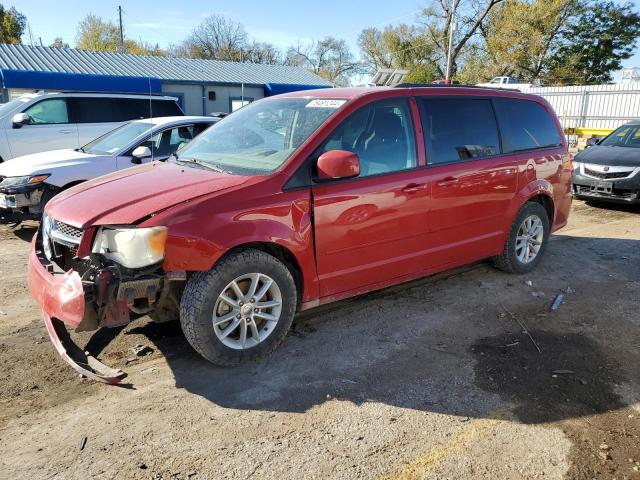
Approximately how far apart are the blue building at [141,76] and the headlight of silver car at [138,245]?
17828 millimetres

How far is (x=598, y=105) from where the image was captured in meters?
22.8

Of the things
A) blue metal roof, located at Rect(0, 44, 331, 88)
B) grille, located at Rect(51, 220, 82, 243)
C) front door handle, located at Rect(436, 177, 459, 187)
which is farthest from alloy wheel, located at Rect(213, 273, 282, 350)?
blue metal roof, located at Rect(0, 44, 331, 88)

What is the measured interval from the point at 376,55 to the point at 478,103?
55909 millimetres

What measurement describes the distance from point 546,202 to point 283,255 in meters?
3.50

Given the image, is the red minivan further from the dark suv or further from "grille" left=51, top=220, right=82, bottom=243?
the dark suv

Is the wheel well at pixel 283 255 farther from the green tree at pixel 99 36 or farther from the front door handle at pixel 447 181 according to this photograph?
the green tree at pixel 99 36

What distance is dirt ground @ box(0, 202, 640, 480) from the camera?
104 inches

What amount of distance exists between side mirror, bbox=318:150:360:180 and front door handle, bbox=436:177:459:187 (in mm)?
1101

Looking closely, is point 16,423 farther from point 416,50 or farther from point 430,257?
point 416,50

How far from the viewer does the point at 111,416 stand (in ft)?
9.79

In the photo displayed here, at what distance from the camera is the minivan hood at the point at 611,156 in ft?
30.1

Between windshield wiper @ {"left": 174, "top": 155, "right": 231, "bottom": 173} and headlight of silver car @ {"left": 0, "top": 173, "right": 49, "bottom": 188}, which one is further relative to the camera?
headlight of silver car @ {"left": 0, "top": 173, "right": 49, "bottom": 188}

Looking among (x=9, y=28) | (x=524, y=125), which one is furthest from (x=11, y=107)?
(x=9, y=28)

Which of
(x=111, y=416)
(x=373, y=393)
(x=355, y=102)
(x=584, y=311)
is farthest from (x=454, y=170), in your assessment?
(x=111, y=416)
